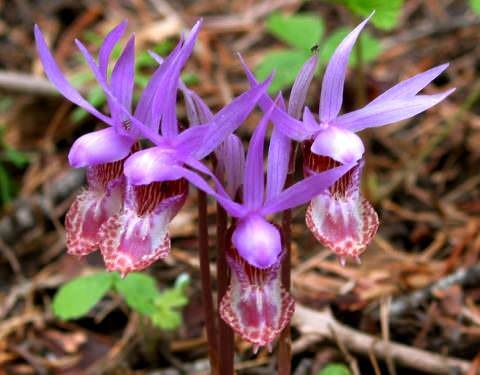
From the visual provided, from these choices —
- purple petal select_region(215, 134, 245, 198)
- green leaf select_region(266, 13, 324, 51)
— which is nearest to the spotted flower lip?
purple petal select_region(215, 134, 245, 198)

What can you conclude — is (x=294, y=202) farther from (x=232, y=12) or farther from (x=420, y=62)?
(x=232, y=12)

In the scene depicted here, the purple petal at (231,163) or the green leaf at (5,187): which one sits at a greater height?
the purple petal at (231,163)

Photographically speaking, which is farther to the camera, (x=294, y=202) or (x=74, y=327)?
(x=74, y=327)

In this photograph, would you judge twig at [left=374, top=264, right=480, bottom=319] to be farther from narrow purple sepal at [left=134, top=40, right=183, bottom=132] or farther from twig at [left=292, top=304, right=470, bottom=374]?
narrow purple sepal at [left=134, top=40, right=183, bottom=132]

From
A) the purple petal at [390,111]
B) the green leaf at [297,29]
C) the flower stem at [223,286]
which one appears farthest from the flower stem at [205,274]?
the green leaf at [297,29]

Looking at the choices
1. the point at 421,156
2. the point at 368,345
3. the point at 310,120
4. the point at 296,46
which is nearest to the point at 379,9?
the point at 296,46

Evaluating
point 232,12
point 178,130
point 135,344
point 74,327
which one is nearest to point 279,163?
point 178,130

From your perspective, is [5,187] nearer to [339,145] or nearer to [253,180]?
[253,180]

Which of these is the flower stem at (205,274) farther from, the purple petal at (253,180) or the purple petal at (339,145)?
the purple petal at (339,145)
